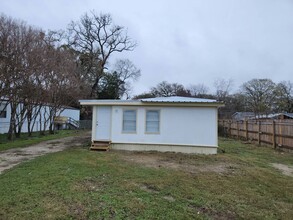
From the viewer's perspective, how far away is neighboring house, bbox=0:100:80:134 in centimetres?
1964

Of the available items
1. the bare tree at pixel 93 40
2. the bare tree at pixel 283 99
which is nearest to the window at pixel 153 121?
the bare tree at pixel 93 40

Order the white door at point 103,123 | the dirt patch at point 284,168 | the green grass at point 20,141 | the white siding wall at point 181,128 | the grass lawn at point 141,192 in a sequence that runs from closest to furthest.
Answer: the grass lawn at point 141,192 < the dirt patch at point 284,168 < the white siding wall at point 181,128 < the white door at point 103,123 < the green grass at point 20,141

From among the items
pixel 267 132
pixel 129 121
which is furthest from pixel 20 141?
pixel 267 132

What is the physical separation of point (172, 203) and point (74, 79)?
60.2 ft

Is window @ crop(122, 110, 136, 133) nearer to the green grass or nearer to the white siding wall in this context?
the white siding wall

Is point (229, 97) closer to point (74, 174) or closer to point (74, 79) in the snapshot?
point (74, 79)

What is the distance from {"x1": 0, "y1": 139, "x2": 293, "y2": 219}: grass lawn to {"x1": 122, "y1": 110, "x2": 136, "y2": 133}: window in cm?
383

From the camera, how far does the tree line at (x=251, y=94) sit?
39.1 metres

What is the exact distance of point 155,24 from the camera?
1794 cm

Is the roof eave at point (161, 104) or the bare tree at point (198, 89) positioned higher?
the bare tree at point (198, 89)

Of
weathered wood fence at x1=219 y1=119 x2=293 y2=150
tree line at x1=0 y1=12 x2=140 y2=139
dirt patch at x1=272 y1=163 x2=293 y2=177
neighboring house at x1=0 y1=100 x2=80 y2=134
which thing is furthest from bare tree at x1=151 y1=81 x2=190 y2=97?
dirt patch at x1=272 y1=163 x2=293 y2=177

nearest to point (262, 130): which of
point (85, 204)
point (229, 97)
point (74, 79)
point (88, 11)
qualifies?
point (85, 204)

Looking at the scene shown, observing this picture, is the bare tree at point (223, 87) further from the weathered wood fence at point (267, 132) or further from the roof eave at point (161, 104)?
the roof eave at point (161, 104)

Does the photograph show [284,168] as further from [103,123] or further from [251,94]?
[251,94]
